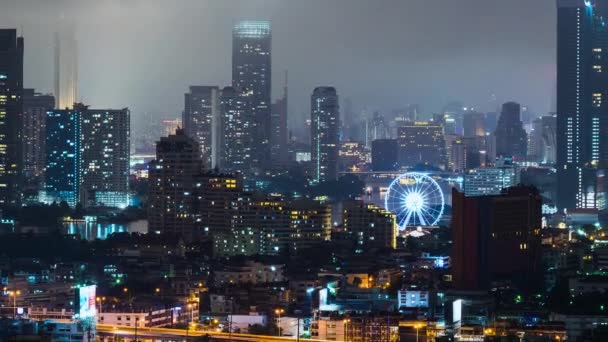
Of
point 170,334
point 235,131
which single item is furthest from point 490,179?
point 170,334

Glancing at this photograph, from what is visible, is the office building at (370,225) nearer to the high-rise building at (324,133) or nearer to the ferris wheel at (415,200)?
the ferris wheel at (415,200)

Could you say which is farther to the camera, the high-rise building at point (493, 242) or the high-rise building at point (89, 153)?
the high-rise building at point (89, 153)

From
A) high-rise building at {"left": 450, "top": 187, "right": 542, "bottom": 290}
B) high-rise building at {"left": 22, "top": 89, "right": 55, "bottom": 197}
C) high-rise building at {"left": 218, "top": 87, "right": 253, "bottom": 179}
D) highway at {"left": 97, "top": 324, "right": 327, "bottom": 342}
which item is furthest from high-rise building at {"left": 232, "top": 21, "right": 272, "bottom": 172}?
highway at {"left": 97, "top": 324, "right": 327, "bottom": 342}

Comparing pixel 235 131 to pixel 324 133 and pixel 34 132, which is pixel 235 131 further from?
pixel 34 132

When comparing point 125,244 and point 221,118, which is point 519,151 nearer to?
point 221,118

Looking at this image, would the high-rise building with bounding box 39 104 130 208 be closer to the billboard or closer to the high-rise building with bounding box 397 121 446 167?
the high-rise building with bounding box 397 121 446 167

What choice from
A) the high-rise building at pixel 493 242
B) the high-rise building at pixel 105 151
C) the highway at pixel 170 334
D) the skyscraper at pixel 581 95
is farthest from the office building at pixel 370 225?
the highway at pixel 170 334
